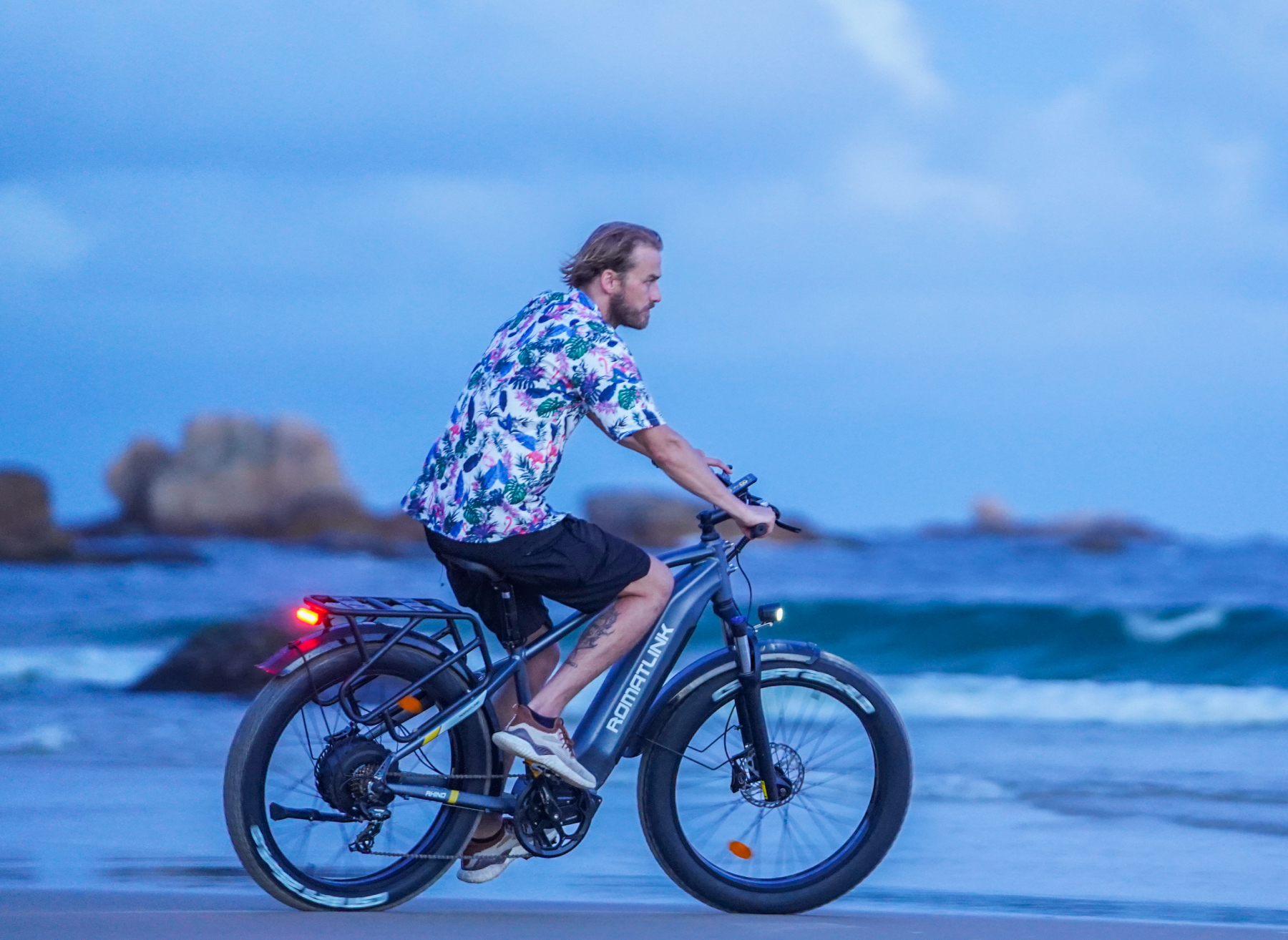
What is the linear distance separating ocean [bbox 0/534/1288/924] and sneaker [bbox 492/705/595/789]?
1.42 ft

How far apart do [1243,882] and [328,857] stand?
10.3ft

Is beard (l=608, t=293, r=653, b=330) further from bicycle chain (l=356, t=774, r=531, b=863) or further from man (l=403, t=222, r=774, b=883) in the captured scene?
bicycle chain (l=356, t=774, r=531, b=863)

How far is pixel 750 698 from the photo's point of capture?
4.16 metres

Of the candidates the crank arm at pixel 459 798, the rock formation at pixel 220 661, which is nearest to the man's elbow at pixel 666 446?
the crank arm at pixel 459 798

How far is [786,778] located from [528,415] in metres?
1.30

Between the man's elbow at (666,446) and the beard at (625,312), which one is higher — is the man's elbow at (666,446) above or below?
below

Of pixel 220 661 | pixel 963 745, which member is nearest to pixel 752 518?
pixel 963 745

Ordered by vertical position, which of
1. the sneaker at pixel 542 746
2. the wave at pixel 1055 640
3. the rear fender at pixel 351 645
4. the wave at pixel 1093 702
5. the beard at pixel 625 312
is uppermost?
the wave at pixel 1055 640

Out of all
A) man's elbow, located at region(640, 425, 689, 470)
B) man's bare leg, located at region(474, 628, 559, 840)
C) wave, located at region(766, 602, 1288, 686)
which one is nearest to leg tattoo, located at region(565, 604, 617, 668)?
man's bare leg, located at region(474, 628, 559, 840)

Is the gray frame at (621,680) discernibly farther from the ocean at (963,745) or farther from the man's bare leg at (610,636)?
the ocean at (963,745)

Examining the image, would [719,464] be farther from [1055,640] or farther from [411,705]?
[1055,640]

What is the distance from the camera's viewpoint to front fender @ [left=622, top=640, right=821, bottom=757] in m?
4.16

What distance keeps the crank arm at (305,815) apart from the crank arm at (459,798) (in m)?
0.16

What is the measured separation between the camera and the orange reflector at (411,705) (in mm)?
3994
